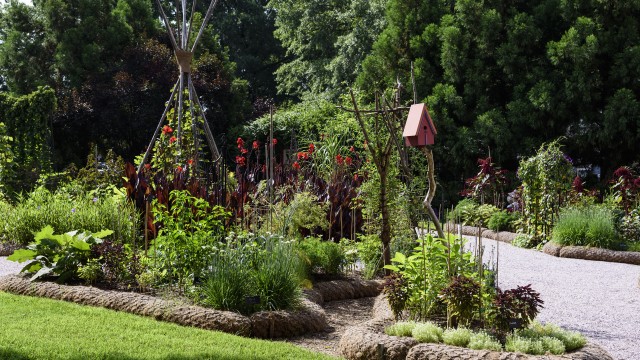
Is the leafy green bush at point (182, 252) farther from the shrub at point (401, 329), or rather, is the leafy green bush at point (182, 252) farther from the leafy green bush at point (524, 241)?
the leafy green bush at point (524, 241)

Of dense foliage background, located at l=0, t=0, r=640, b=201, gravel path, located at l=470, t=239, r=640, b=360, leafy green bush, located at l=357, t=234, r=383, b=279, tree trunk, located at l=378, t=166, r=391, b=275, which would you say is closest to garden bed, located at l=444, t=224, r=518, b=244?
gravel path, located at l=470, t=239, r=640, b=360

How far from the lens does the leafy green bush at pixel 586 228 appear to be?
973 cm

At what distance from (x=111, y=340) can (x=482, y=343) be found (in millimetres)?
2317

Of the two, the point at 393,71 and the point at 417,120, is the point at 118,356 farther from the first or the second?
the point at 393,71

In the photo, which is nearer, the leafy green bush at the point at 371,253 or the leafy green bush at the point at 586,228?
the leafy green bush at the point at 371,253

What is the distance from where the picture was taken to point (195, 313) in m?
5.06

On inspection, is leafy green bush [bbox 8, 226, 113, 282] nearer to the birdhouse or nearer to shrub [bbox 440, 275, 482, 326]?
the birdhouse

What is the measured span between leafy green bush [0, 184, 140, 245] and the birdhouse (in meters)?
2.58

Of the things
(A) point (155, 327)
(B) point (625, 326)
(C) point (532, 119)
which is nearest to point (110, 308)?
(A) point (155, 327)

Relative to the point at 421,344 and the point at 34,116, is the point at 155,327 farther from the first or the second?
the point at 34,116

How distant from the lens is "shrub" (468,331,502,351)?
13.4ft

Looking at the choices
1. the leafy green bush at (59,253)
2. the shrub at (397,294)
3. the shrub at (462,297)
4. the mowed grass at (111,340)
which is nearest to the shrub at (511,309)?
the shrub at (462,297)

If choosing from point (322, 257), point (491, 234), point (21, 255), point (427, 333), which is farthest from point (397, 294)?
point (491, 234)

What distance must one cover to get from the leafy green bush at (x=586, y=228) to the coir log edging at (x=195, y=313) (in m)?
5.30
